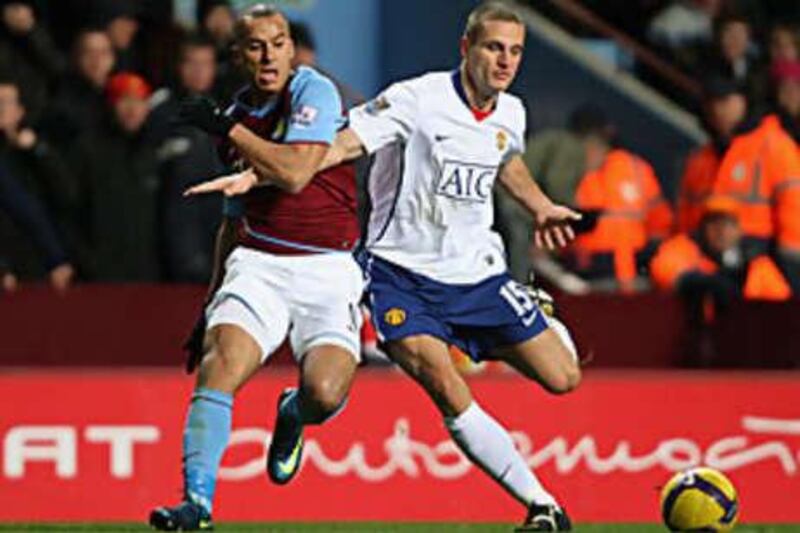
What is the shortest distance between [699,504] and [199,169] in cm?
513

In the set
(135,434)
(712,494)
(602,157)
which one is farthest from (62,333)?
(712,494)

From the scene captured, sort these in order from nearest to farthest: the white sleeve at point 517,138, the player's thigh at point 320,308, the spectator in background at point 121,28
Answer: the player's thigh at point 320,308 < the white sleeve at point 517,138 < the spectator in background at point 121,28

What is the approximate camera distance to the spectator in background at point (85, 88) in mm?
16641

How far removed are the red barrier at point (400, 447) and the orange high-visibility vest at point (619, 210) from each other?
3.13 meters

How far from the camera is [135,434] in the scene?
1491 centimetres

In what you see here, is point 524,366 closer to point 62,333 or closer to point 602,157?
point 62,333

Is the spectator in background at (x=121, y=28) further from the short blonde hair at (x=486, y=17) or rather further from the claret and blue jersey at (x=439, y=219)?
the short blonde hair at (x=486, y=17)

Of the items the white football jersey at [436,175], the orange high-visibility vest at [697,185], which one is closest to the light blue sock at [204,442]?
the white football jersey at [436,175]

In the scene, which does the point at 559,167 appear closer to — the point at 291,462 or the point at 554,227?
the point at 554,227

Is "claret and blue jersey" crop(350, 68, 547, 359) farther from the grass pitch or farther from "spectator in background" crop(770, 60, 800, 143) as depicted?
"spectator in background" crop(770, 60, 800, 143)

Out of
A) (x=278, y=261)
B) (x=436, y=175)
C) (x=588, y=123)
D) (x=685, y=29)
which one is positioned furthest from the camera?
(x=685, y=29)

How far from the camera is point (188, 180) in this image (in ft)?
53.1

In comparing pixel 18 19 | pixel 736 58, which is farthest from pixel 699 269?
pixel 18 19

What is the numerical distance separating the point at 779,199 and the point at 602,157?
1.36m
